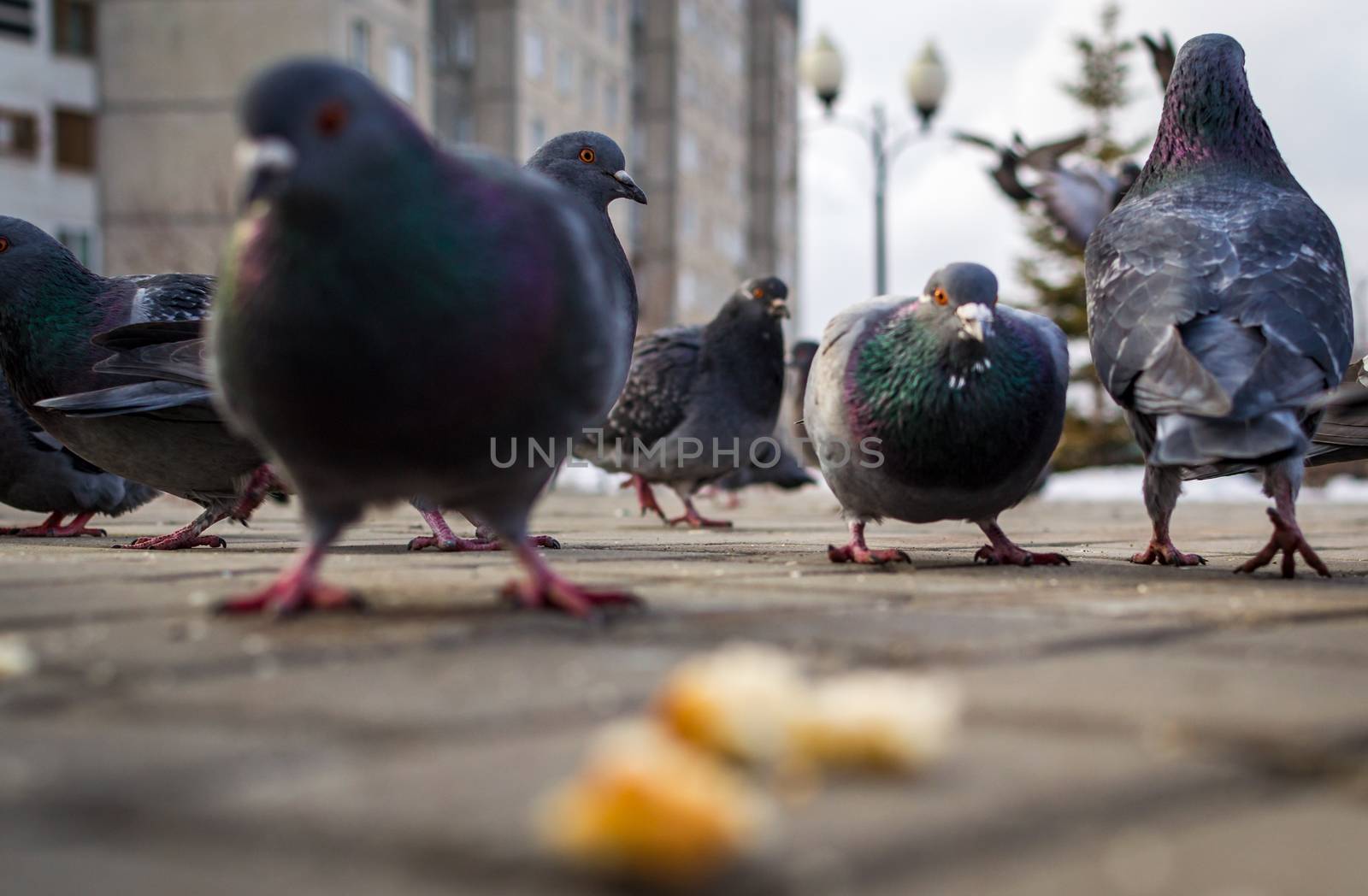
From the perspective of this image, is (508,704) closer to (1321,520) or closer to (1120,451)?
(1321,520)

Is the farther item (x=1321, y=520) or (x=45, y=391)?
(x=1321, y=520)

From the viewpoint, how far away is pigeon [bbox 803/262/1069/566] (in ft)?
13.1

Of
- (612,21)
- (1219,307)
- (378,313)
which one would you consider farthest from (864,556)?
(612,21)

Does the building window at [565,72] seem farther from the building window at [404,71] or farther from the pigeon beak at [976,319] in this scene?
the pigeon beak at [976,319]

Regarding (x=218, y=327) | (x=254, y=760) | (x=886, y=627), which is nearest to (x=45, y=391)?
(x=218, y=327)

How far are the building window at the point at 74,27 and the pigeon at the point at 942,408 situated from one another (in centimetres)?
2558

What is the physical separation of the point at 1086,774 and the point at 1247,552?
4261 millimetres

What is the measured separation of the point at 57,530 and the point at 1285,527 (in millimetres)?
4915

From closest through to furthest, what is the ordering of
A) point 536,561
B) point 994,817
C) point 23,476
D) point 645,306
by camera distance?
point 994,817 < point 536,561 < point 23,476 < point 645,306

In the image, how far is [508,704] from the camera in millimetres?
1813

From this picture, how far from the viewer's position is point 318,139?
7.52 feet

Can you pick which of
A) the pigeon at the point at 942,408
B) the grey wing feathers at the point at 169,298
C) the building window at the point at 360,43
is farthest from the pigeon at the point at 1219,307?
the building window at the point at 360,43

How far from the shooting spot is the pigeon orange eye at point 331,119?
7.50 feet

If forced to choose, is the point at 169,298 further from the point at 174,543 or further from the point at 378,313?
the point at 378,313
